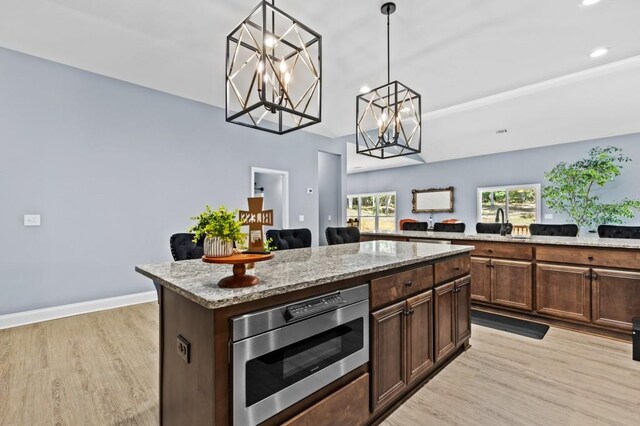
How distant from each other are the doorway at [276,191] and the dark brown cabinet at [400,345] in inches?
158

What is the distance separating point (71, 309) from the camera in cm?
359

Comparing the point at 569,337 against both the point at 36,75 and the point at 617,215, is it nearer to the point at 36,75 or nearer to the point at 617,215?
the point at 617,215

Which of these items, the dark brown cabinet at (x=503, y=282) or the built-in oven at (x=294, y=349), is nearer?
the built-in oven at (x=294, y=349)

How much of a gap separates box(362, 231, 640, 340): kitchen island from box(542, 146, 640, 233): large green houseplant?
3486mm

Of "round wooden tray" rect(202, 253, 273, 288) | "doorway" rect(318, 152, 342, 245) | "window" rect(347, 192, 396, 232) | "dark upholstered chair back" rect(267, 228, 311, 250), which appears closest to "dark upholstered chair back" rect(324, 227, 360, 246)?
"dark upholstered chair back" rect(267, 228, 311, 250)

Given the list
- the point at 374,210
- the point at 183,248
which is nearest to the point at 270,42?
the point at 183,248

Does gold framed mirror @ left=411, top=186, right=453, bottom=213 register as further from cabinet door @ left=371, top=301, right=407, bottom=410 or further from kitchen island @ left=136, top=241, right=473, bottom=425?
cabinet door @ left=371, top=301, right=407, bottom=410

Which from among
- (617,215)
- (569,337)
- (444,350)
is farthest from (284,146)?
(617,215)

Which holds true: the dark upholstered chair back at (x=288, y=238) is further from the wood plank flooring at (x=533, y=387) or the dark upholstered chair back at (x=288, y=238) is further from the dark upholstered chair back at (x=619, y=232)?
the dark upholstered chair back at (x=619, y=232)

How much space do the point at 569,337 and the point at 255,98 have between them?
5.15 meters

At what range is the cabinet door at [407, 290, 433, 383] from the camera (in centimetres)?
192

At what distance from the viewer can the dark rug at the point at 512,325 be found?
2.98m

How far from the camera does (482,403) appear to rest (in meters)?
1.92

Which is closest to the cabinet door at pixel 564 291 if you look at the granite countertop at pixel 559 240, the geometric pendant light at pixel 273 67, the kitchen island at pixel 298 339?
the granite countertop at pixel 559 240
